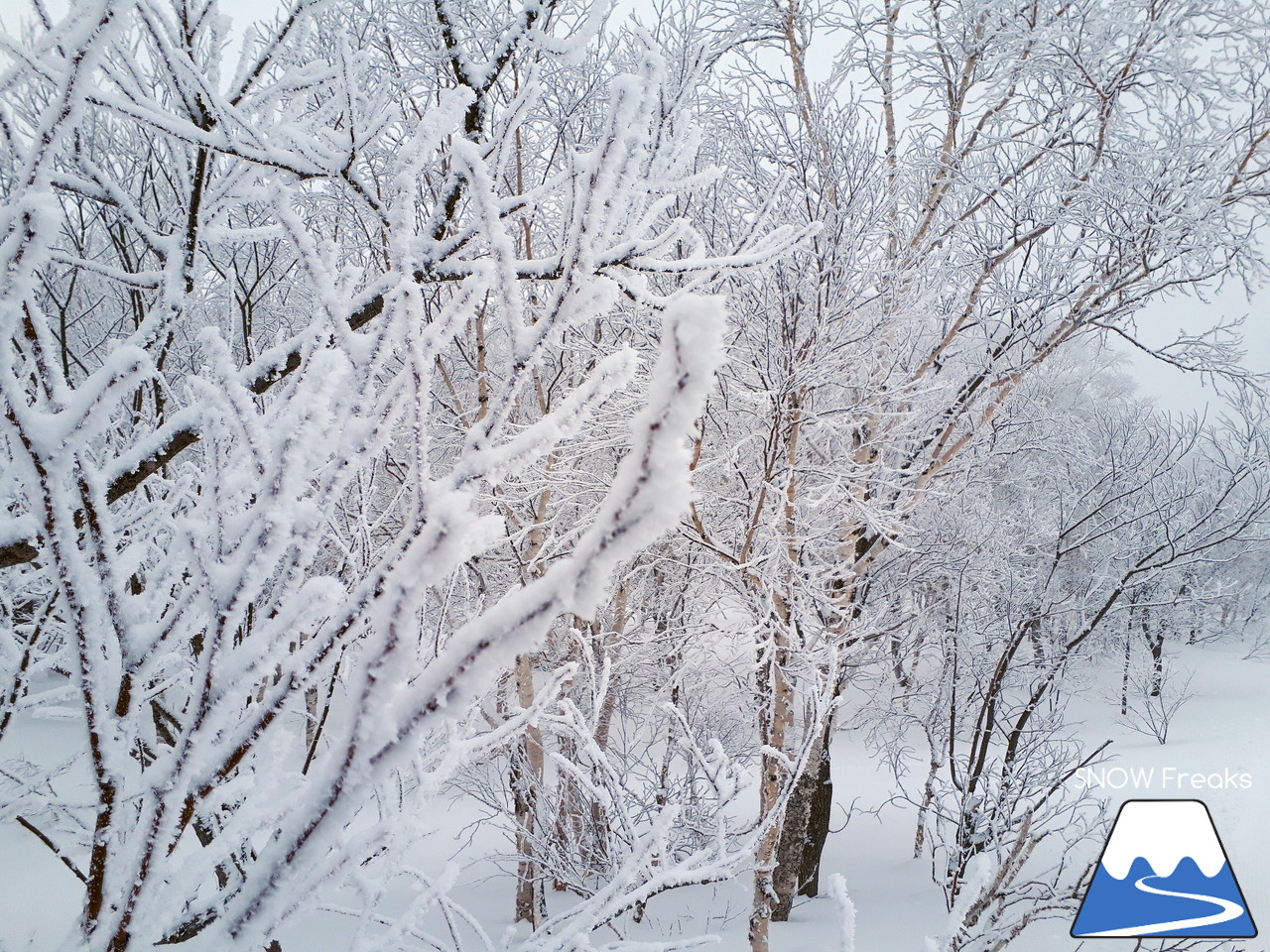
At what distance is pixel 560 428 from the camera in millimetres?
753

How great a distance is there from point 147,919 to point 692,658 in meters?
5.37

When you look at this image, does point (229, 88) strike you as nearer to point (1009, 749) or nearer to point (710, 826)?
point (710, 826)

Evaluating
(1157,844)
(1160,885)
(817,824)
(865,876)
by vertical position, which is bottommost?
(865,876)

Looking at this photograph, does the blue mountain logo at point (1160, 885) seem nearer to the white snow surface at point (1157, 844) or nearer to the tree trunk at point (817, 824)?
the white snow surface at point (1157, 844)

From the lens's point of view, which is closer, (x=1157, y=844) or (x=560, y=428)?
(x=560, y=428)

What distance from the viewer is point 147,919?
0.80 meters

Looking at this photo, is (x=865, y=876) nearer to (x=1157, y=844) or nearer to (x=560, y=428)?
(x=1157, y=844)

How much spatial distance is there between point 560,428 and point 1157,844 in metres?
4.54

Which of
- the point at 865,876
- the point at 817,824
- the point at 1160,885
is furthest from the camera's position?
the point at 865,876

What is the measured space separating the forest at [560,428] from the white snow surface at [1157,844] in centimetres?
49

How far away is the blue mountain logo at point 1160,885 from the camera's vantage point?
3.37 m

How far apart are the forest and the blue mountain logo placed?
346 millimetres

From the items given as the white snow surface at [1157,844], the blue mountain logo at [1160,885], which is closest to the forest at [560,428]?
the blue mountain logo at [1160,885]

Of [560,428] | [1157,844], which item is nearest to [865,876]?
[1157,844]
